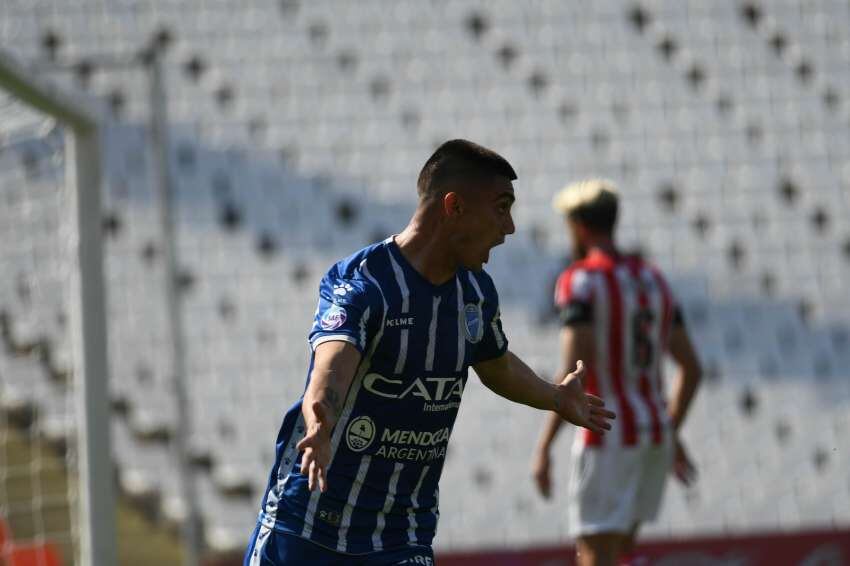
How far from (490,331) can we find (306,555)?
0.60 meters

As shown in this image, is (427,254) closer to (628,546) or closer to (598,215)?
(598,215)

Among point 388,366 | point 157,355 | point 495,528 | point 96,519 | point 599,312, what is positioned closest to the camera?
point 388,366

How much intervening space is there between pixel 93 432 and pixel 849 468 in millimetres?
5335

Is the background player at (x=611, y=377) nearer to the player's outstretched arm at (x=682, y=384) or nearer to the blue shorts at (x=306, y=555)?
the player's outstretched arm at (x=682, y=384)

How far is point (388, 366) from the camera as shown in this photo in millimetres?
2533

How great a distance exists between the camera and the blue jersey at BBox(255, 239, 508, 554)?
253cm

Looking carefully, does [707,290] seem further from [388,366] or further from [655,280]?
[388,366]

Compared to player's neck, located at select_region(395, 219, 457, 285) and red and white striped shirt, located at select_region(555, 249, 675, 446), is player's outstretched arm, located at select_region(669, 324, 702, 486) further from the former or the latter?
player's neck, located at select_region(395, 219, 457, 285)

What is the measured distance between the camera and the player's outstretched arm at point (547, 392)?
266 cm

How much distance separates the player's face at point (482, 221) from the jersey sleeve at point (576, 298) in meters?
1.77

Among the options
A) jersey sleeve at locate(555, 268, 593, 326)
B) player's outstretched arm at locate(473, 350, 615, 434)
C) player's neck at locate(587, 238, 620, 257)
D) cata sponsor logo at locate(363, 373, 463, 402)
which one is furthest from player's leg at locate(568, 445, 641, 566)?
cata sponsor logo at locate(363, 373, 463, 402)

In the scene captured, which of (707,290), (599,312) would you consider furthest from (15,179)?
(599,312)

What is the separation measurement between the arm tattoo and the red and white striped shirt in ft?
6.97

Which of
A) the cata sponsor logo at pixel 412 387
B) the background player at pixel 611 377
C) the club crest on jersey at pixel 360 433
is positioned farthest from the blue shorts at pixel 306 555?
the background player at pixel 611 377
